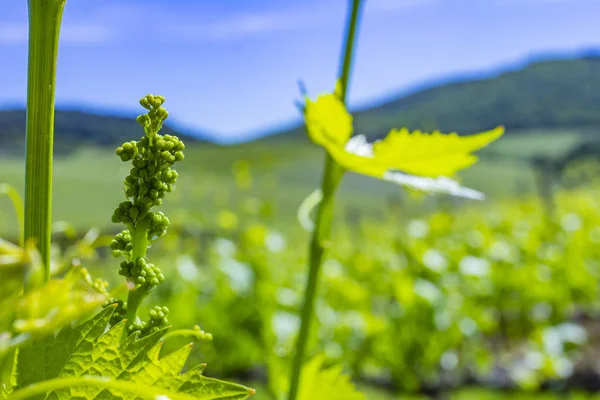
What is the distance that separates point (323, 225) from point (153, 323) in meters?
0.20

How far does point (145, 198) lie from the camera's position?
20 cm

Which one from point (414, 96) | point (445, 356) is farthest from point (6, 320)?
point (414, 96)

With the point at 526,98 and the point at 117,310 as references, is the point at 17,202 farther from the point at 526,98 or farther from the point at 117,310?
the point at 526,98

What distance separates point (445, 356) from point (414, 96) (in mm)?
11766

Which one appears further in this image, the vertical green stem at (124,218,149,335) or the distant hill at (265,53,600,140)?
the distant hill at (265,53,600,140)

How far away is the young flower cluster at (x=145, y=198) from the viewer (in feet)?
0.66

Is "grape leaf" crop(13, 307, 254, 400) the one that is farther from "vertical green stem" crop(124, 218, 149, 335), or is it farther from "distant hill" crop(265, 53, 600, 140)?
"distant hill" crop(265, 53, 600, 140)

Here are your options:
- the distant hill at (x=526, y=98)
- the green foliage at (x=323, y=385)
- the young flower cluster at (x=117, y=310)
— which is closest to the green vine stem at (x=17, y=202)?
the young flower cluster at (x=117, y=310)

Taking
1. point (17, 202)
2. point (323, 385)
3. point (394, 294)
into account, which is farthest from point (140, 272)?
point (394, 294)

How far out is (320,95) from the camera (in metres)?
0.32

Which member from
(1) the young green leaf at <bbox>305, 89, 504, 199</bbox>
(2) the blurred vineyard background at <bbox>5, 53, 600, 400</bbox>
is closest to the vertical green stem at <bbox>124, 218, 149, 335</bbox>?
(1) the young green leaf at <bbox>305, 89, 504, 199</bbox>

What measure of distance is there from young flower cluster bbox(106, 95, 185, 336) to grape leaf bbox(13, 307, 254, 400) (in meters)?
0.01

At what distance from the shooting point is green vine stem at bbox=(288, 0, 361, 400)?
0.38 meters

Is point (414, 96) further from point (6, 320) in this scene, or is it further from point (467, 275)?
point (6, 320)
